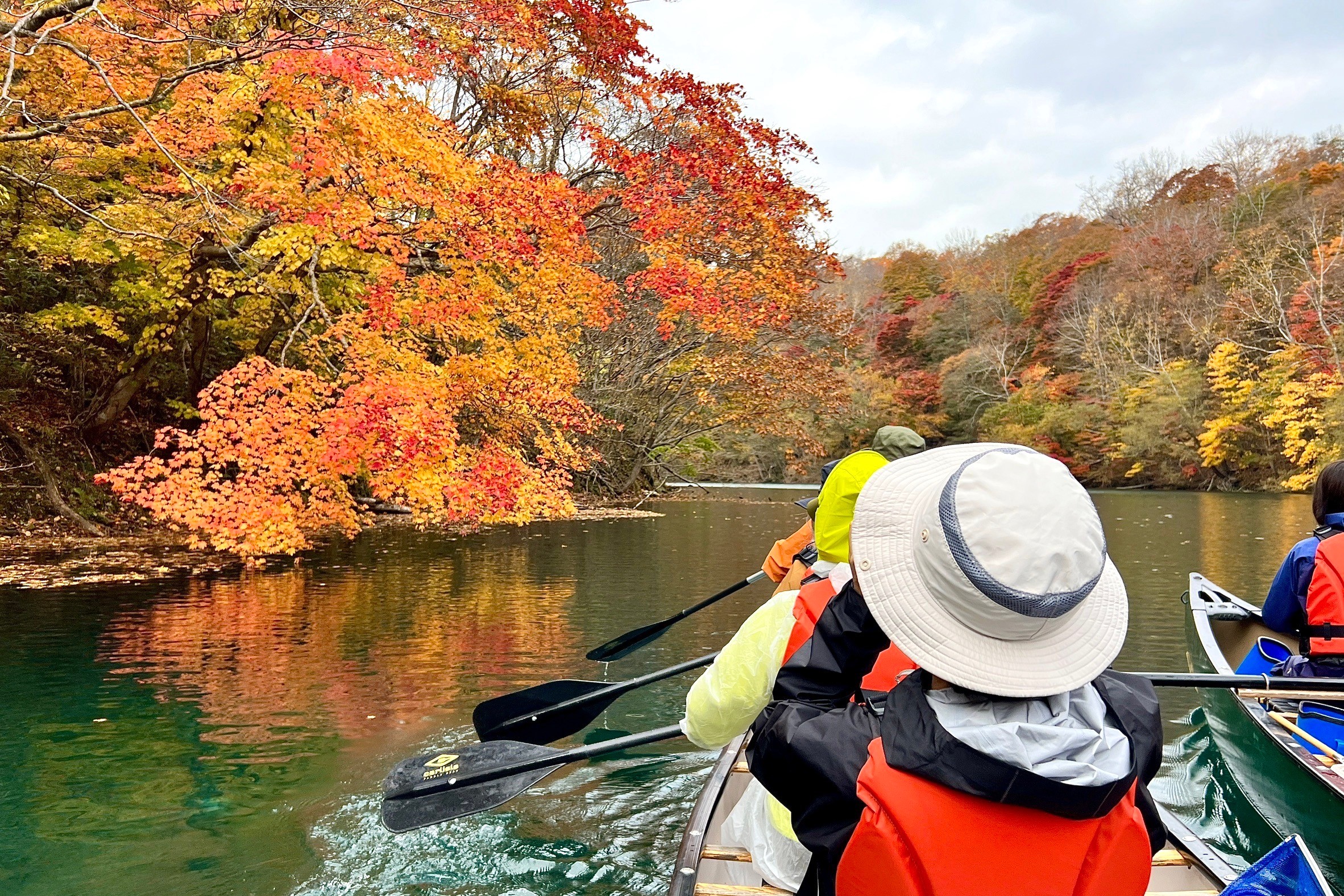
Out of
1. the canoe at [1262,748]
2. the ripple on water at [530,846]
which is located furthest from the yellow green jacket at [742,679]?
the canoe at [1262,748]

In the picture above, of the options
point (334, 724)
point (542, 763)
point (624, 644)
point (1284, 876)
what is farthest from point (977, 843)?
point (334, 724)

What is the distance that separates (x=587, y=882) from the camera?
340 centimetres

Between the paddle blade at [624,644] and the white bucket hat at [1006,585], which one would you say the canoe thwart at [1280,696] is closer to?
the white bucket hat at [1006,585]

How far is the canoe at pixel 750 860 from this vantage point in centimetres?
229

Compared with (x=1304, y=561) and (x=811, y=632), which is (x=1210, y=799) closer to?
(x=1304, y=561)

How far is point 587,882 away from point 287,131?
334 inches

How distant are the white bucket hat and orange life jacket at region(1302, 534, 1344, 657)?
3022 millimetres

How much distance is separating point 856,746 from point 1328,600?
332 centimetres

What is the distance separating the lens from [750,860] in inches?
97.1

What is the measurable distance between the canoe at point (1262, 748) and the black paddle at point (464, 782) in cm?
255

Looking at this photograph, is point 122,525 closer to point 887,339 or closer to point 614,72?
point 614,72

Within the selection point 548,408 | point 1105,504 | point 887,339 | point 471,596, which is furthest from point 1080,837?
point 887,339

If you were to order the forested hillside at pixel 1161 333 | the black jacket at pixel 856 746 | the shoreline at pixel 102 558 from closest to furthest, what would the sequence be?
the black jacket at pixel 856 746 < the shoreline at pixel 102 558 < the forested hillside at pixel 1161 333

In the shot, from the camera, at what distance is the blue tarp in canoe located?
177 cm
